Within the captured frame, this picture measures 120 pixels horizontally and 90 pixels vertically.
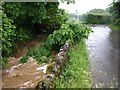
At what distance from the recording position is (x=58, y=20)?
48.1ft

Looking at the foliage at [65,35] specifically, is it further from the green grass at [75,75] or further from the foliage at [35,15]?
the green grass at [75,75]

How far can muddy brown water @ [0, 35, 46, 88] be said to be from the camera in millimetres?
8238

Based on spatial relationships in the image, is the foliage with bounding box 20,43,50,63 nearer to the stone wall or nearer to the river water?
the stone wall

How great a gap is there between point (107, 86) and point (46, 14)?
7.29m

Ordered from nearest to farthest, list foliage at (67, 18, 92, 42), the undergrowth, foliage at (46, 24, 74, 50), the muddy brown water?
the muddy brown water → the undergrowth → foliage at (46, 24, 74, 50) → foliage at (67, 18, 92, 42)

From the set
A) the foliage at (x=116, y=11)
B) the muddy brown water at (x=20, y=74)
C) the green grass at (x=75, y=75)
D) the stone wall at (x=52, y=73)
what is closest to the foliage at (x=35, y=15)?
the muddy brown water at (x=20, y=74)

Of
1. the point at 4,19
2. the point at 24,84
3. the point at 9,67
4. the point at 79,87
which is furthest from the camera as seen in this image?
the point at 9,67

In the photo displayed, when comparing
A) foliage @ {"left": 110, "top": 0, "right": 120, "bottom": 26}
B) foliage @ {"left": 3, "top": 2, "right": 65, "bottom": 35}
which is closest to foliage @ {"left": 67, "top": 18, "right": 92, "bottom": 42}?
foliage @ {"left": 3, "top": 2, "right": 65, "bottom": 35}

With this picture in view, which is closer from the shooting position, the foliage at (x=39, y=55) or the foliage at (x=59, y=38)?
the foliage at (x=39, y=55)

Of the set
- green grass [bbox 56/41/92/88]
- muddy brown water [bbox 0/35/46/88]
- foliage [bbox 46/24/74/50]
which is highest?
foliage [bbox 46/24/74/50]

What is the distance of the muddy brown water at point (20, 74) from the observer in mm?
8238

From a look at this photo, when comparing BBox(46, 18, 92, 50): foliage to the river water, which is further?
BBox(46, 18, 92, 50): foliage

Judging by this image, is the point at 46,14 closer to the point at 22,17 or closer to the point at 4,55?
the point at 22,17

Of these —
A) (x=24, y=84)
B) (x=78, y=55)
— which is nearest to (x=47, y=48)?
(x=78, y=55)
